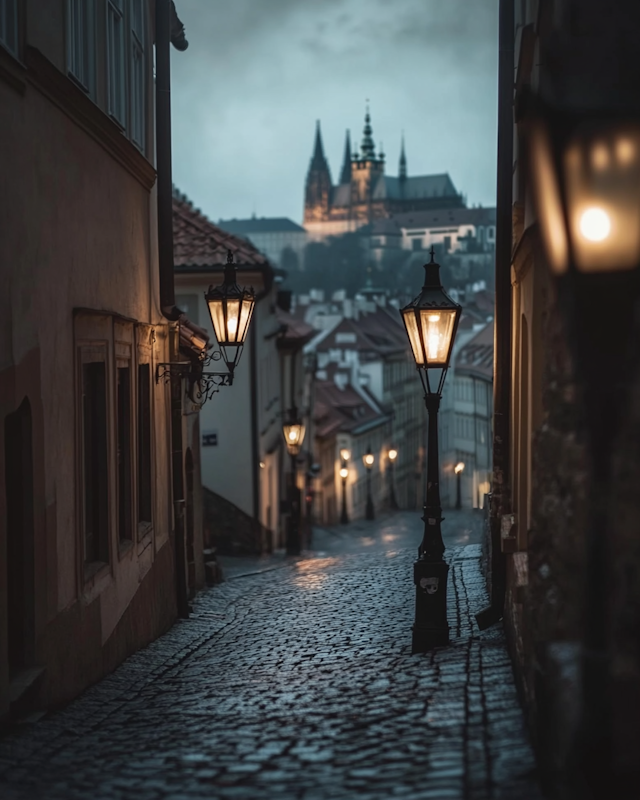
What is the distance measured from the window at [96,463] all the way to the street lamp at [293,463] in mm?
11428

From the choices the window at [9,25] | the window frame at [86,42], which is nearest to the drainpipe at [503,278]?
the window frame at [86,42]

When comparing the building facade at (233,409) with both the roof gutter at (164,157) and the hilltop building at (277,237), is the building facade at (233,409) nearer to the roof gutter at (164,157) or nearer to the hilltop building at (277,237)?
the roof gutter at (164,157)

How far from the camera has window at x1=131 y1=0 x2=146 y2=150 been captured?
11398 mm

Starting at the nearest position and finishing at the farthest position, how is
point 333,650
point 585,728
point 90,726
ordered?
point 585,728
point 90,726
point 333,650

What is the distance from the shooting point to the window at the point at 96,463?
930cm

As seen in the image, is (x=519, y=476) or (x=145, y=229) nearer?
(x=519, y=476)

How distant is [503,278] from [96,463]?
3.60m

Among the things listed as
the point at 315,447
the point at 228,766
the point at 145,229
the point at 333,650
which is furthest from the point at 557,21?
the point at 315,447

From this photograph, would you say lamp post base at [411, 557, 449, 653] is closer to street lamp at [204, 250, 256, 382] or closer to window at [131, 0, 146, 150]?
street lamp at [204, 250, 256, 382]

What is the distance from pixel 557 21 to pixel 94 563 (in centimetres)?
574

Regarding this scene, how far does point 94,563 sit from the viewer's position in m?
9.32

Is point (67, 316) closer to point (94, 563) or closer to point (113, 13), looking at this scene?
point (94, 563)

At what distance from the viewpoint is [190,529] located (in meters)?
15.0

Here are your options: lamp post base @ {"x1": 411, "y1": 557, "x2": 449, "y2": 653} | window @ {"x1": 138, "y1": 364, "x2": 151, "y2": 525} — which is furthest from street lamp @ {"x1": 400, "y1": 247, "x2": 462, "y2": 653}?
window @ {"x1": 138, "y1": 364, "x2": 151, "y2": 525}
